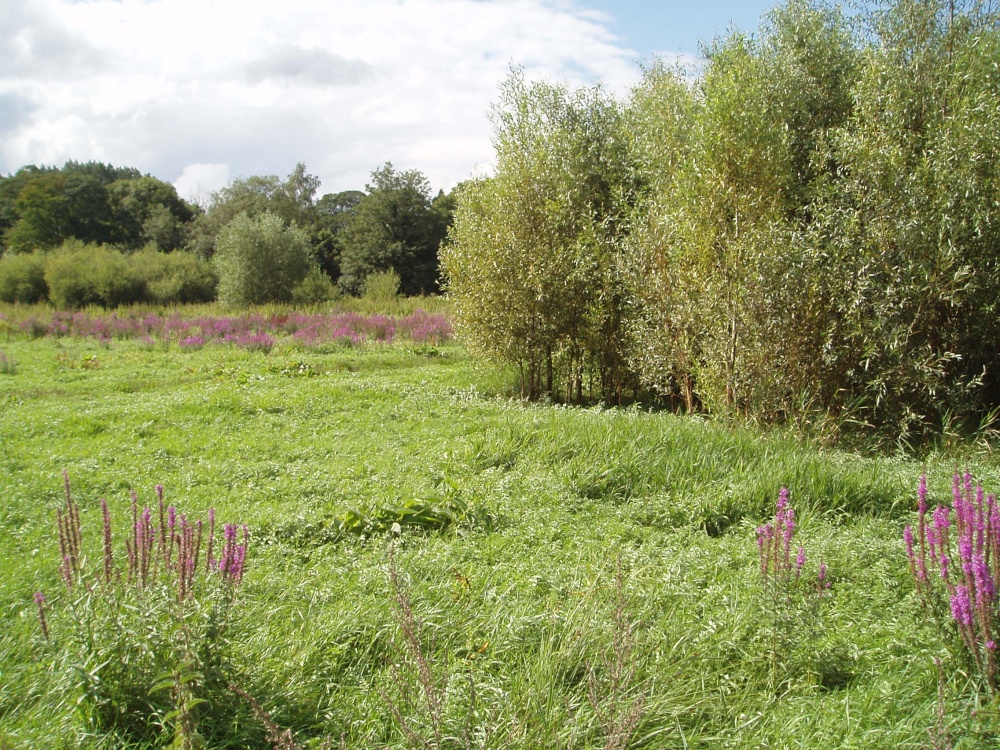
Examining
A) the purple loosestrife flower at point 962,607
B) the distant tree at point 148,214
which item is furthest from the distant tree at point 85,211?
the purple loosestrife flower at point 962,607

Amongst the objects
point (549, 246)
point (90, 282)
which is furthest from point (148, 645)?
point (90, 282)

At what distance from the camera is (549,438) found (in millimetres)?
6590

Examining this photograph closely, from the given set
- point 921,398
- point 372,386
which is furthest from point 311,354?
point 921,398

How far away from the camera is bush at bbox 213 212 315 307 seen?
95.0 feet

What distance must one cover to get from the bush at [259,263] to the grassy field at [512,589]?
22273mm

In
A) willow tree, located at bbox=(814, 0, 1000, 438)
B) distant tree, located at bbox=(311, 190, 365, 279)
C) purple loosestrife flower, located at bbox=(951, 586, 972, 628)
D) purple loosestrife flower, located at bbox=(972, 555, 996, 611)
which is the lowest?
purple loosestrife flower, located at bbox=(951, 586, 972, 628)

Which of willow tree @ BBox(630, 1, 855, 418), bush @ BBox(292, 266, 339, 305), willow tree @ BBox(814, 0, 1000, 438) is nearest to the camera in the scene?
willow tree @ BBox(814, 0, 1000, 438)

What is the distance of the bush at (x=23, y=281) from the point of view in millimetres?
27859

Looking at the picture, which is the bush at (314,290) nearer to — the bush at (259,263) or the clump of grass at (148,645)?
the bush at (259,263)

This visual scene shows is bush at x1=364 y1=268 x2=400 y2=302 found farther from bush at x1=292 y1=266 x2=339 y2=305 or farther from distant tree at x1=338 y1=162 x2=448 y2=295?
distant tree at x1=338 y1=162 x2=448 y2=295

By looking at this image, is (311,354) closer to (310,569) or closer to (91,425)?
(91,425)

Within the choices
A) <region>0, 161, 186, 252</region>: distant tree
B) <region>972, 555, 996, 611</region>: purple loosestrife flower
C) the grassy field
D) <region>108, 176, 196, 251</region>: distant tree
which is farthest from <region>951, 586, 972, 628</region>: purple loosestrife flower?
<region>0, 161, 186, 252</region>: distant tree

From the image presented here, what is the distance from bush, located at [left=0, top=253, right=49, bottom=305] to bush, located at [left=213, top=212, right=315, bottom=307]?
7003mm

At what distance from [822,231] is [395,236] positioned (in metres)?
35.4
